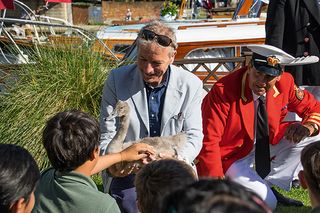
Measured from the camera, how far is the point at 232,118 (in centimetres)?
429

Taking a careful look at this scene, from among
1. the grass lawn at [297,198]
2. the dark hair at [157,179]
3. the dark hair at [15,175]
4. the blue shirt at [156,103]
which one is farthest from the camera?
the grass lawn at [297,198]

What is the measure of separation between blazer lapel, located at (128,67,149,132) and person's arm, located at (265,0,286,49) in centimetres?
251

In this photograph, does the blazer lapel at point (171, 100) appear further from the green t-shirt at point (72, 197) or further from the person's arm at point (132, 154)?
the green t-shirt at point (72, 197)

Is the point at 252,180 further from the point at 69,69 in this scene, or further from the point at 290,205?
the point at 69,69

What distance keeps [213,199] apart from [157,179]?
0.89 meters

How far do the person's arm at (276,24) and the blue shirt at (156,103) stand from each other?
2414 mm

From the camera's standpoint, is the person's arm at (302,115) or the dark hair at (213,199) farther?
the person's arm at (302,115)

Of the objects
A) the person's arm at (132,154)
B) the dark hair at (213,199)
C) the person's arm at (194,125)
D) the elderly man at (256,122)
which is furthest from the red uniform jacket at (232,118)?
the dark hair at (213,199)

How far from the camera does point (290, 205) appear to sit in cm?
489

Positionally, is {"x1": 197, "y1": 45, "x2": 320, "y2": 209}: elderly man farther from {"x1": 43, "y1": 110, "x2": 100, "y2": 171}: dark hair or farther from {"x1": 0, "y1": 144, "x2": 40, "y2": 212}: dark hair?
{"x1": 0, "y1": 144, "x2": 40, "y2": 212}: dark hair

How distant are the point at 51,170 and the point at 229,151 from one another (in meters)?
1.89

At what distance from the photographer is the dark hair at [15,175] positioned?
2180mm

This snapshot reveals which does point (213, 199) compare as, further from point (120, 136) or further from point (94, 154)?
point (120, 136)

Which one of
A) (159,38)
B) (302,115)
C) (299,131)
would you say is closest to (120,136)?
(159,38)
